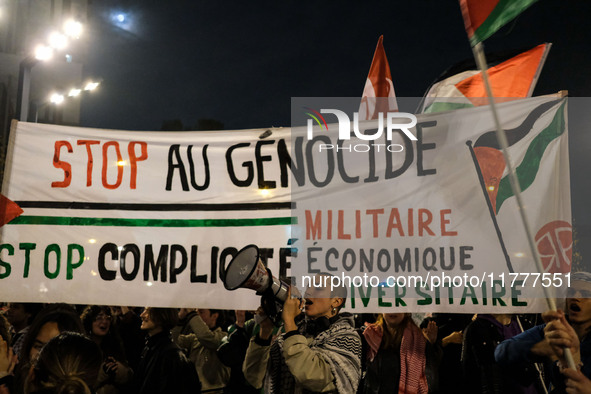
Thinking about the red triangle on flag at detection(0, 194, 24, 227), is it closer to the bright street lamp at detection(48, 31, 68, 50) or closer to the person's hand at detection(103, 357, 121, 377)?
the person's hand at detection(103, 357, 121, 377)

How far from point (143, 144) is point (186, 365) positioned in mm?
1741

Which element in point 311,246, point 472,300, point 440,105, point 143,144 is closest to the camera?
point 472,300

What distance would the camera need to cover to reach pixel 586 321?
371 cm

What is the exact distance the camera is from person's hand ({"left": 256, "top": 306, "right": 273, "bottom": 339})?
4082 millimetres

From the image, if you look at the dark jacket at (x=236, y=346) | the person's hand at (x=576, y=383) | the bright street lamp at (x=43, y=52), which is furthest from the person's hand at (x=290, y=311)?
the bright street lamp at (x=43, y=52)

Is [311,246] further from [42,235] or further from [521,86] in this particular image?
[521,86]

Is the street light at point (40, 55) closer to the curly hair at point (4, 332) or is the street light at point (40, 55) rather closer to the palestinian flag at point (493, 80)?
the palestinian flag at point (493, 80)

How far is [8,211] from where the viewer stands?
14.9 feet

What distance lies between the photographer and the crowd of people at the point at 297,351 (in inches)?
111

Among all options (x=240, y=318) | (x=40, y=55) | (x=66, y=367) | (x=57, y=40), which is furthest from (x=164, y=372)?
(x=57, y=40)

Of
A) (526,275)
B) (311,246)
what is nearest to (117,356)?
(311,246)

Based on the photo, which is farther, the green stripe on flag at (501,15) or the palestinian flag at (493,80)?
the palestinian flag at (493,80)

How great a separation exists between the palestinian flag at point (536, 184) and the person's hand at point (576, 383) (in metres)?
1.20

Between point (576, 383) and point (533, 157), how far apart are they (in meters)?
1.74
